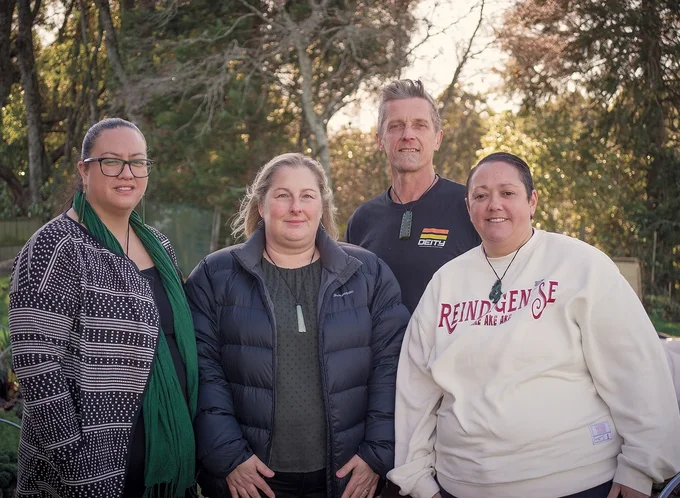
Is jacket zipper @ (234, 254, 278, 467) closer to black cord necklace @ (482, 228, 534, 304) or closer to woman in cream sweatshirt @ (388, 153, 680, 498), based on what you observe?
woman in cream sweatshirt @ (388, 153, 680, 498)

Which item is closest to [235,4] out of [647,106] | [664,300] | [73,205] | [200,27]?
[200,27]

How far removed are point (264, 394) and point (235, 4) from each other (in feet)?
42.2

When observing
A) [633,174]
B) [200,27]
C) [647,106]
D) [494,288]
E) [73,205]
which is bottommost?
[494,288]

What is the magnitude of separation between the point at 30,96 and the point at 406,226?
624 inches

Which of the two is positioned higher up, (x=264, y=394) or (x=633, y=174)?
(x=633, y=174)

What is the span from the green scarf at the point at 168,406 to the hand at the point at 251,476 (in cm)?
22

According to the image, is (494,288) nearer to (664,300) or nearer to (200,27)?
(664,300)

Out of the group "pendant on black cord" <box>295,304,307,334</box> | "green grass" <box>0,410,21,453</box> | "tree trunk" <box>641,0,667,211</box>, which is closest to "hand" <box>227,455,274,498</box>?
"pendant on black cord" <box>295,304,307,334</box>

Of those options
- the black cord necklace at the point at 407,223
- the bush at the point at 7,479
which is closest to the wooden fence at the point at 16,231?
the bush at the point at 7,479

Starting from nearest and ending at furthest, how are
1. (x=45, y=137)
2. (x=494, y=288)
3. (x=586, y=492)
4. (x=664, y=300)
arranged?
1. (x=586, y=492)
2. (x=494, y=288)
3. (x=664, y=300)
4. (x=45, y=137)

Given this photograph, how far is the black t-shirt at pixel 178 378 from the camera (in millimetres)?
2877

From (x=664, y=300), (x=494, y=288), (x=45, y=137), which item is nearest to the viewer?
(x=494, y=288)

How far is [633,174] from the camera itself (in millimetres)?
14094

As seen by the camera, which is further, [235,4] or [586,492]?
[235,4]
